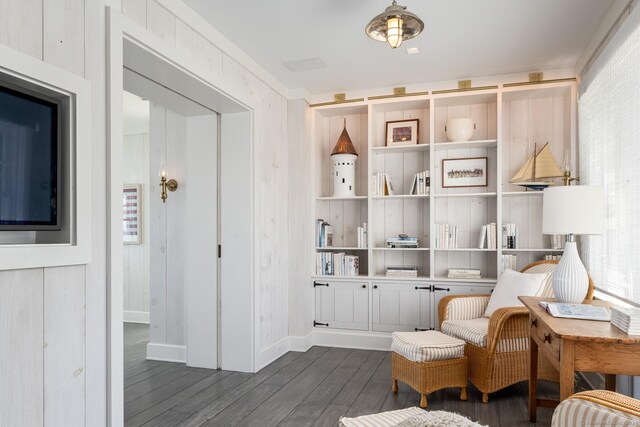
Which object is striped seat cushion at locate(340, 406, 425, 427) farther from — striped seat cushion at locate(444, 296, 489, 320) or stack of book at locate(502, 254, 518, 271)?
stack of book at locate(502, 254, 518, 271)

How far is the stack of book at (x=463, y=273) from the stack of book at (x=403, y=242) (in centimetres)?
43

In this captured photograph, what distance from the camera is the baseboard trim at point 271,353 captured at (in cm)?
385

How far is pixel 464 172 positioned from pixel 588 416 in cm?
351

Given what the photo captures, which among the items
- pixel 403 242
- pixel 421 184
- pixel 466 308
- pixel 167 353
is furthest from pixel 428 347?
pixel 167 353

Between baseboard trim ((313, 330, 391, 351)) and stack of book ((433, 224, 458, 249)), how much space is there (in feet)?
3.42

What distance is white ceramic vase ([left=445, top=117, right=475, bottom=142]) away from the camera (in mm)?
4254

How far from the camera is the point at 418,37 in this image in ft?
11.0

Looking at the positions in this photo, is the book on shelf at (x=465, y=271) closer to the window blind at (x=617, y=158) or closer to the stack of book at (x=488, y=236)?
the stack of book at (x=488, y=236)

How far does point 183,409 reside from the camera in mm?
3006

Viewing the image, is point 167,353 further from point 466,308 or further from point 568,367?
point 568,367

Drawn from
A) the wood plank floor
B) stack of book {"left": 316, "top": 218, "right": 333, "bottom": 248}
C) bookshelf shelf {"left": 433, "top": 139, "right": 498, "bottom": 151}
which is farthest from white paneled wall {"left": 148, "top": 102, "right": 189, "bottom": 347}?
bookshelf shelf {"left": 433, "top": 139, "right": 498, "bottom": 151}

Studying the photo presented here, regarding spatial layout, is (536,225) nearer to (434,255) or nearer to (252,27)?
(434,255)

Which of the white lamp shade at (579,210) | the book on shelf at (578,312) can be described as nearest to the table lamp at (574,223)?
the white lamp shade at (579,210)

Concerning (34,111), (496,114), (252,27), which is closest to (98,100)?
(34,111)
